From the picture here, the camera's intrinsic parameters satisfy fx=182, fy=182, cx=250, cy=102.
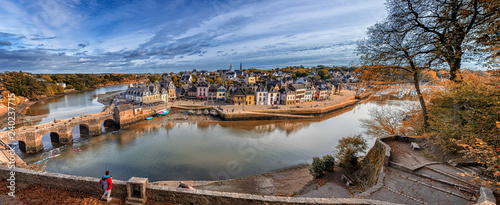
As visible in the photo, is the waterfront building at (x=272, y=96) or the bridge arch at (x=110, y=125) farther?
the waterfront building at (x=272, y=96)

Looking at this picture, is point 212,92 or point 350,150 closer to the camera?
point 350,150

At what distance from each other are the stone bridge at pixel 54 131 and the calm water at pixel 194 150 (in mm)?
1317

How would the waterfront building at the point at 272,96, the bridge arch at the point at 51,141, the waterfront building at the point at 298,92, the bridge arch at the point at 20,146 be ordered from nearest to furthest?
1. the bridge arch at the point at 20,146
2. the bridge arch at the point at 51,141
3. the waterfront building at the point at 272,96
4. the waterfront building at the point at 298,92

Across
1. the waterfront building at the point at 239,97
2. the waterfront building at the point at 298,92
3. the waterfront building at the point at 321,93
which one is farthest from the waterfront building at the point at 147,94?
the waterfront building at the point at 321,93

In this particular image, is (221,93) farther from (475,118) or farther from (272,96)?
(475,118)

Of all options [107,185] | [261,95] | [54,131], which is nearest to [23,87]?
[54,131]

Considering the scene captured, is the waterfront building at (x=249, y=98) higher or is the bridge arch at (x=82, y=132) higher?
the waterfront building at (x=249, y=98)

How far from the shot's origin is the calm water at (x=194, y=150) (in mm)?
15945

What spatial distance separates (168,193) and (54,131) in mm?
24097

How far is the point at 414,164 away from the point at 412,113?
513 centimetres

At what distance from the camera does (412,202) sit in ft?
21.8

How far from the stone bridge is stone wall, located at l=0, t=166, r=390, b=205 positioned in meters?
14.0

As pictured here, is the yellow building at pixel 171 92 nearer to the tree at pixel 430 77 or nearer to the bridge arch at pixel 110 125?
the bridge arch at pixel 110 125

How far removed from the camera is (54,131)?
20469 millimetres
